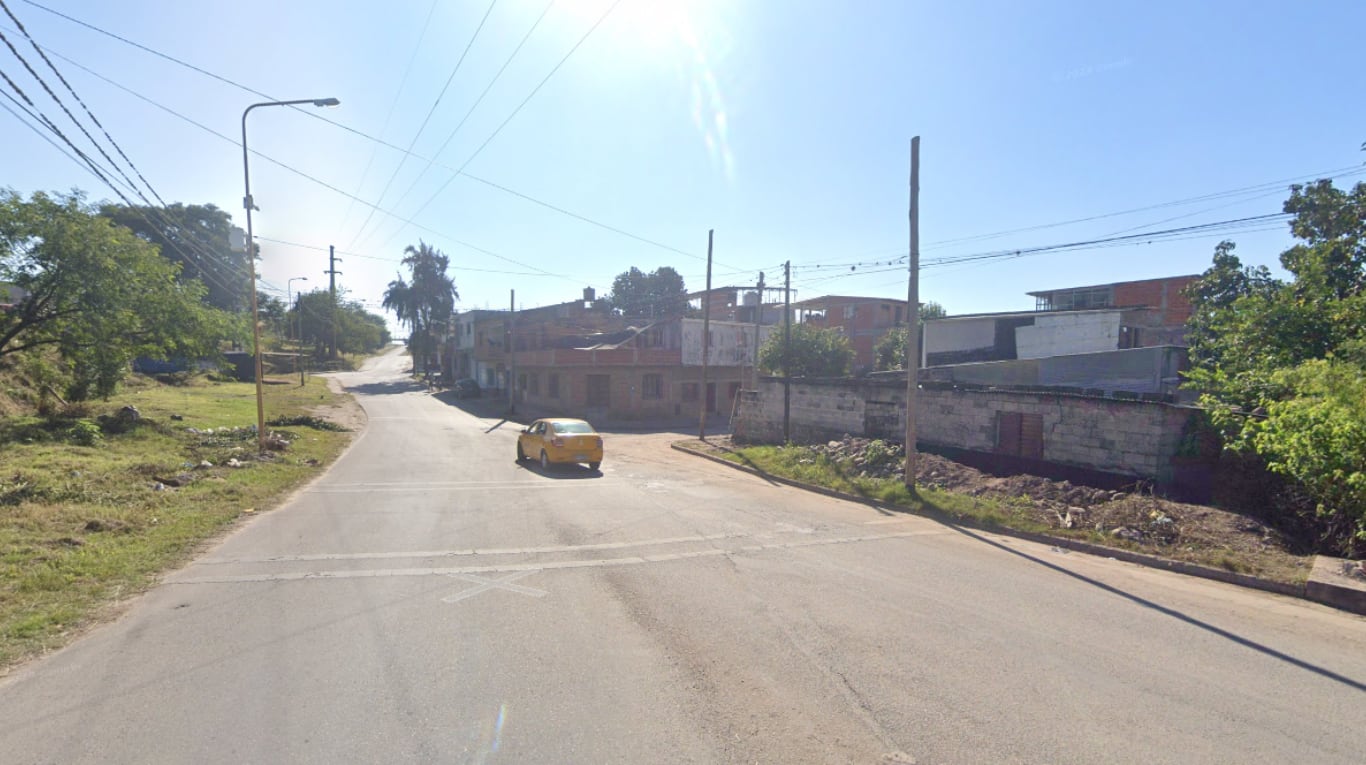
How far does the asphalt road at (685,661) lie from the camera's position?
379 cm

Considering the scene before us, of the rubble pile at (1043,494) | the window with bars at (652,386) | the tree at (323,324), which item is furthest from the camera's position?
the tree at (323,324)

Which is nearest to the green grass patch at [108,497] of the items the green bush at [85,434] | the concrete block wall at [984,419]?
the green bush at [85,434]

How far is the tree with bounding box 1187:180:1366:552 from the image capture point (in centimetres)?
763

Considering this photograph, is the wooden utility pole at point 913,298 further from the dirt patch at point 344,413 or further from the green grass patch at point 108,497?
the dirt patch at point 344,413

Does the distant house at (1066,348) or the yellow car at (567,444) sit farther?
the distant house at (1066,348)

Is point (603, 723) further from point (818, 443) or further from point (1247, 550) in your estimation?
point (818, 443)

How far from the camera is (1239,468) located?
1047 centimetres

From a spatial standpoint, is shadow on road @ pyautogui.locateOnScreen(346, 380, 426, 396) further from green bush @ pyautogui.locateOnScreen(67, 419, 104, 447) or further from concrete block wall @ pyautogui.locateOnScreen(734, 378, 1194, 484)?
concrete block wall @ pyautogui.locateOnScreen(734, 378, 1194, 484)

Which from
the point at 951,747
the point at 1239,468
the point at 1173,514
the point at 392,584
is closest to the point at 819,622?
the point at 951,747

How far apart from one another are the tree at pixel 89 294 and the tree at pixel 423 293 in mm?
48716

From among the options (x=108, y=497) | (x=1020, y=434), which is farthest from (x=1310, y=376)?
(x=108, y=497)

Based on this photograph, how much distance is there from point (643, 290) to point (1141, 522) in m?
73.4

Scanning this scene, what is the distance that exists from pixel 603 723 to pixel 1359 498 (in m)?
8.83

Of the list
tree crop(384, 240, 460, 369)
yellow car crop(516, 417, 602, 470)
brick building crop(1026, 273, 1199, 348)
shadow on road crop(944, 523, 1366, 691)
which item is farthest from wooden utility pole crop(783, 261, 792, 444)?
tree crop(384, 240, 460, 369)
